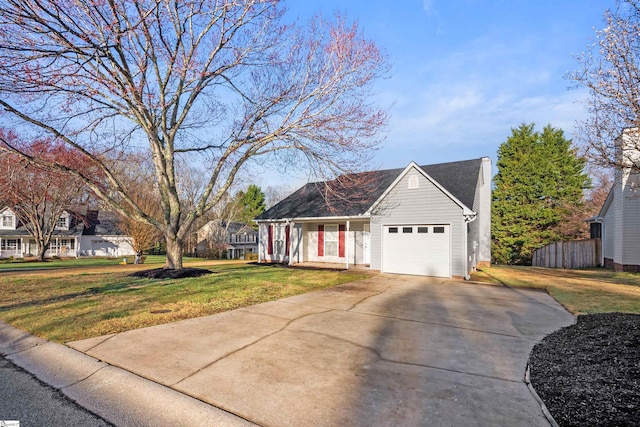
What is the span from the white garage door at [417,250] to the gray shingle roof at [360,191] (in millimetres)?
1688

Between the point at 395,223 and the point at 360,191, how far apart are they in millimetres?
2965

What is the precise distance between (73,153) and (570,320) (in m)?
17.2

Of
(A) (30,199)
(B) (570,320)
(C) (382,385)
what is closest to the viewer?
(C) (382,385)

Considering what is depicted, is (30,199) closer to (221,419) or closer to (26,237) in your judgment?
(26,237)

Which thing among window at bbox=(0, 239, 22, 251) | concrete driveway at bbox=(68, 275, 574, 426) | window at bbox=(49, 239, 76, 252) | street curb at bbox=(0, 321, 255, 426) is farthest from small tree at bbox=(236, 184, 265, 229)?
street curb at bbox=(0, 321, 255, 426)

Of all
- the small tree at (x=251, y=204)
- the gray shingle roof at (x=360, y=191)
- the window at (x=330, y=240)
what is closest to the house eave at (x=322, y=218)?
the gray shingle roof at (x=360, y=191)

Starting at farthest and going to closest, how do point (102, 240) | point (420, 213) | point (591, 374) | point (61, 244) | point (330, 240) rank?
point (102, 240) < point (61, 244) < point (330, 240) < point (420, 213) < point (591, 374)

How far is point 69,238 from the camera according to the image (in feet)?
128

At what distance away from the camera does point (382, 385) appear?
3613mm

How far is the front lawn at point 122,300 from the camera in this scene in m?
5.73

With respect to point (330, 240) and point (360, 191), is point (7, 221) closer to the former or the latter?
point (330, 240)

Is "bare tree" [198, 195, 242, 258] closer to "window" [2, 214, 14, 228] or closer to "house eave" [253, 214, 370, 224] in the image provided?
"house eave" [253, 214, 370, 224]

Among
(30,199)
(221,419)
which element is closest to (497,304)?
(221,419)

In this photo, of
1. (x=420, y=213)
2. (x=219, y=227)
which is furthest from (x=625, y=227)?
(x=219, y=227)
